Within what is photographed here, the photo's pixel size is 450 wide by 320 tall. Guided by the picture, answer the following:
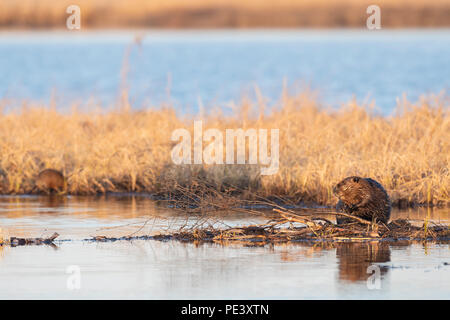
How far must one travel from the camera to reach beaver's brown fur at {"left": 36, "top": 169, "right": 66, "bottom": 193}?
16.0 metres

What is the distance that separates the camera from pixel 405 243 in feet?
36.3

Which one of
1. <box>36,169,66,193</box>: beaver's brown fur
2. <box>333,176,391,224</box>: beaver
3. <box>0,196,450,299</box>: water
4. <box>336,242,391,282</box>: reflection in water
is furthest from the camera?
<box>36,169,66,193</box>: beaver's brown fur

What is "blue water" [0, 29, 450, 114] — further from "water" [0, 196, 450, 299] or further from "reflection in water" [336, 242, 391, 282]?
"reflection in water" [336, 242, 391, 282]

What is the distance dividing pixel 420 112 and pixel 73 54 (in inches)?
2044


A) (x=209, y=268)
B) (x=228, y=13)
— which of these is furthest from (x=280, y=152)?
(x=228, y=13)

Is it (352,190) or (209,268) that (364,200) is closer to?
(352,190)

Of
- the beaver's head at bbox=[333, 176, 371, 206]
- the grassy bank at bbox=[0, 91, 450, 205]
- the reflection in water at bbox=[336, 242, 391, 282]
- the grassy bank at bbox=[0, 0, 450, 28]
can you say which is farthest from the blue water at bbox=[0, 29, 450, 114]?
the reflection in water at bbox=[336, 242, 391, 282]

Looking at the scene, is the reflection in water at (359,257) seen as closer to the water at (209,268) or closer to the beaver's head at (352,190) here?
the water at (209,268)

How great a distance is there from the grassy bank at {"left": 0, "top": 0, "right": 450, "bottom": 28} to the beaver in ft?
185

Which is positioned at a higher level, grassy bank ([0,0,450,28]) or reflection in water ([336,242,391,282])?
grassy bank ([0,0,450,28])

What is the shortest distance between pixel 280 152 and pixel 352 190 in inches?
191

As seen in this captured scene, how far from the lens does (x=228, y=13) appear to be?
83000 millimetres

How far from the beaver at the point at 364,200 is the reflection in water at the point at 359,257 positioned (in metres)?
0.74

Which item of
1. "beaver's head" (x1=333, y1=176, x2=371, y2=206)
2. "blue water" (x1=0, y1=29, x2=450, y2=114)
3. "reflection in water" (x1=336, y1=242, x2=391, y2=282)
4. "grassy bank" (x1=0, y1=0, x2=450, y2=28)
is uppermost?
"grassy bank" (x1=0, y1=0, x2=450, y2=28)
